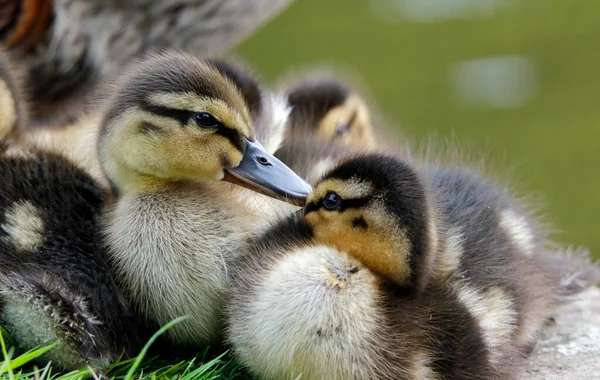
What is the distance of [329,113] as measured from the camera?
→ 382 cm

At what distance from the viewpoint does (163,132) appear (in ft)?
9.55

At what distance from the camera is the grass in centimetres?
263

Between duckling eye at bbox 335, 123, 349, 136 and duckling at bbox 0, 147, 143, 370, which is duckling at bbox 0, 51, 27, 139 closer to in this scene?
duckling at bbox 0, 147, 143, 370

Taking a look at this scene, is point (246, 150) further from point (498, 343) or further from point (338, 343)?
point (498, 343)

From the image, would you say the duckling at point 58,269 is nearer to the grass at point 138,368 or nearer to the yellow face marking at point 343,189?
the grass at point 138,368

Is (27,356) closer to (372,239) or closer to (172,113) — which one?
(172,113)

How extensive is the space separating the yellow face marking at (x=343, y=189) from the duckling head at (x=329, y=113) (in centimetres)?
96

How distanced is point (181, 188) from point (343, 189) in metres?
0.52

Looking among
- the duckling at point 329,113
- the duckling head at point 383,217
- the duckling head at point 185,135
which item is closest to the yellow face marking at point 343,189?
the duckling head at point 383,217

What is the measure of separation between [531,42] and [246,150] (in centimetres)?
813

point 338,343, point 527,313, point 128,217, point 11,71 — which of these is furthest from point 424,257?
point 11,71

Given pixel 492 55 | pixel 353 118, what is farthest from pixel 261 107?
pixel 492 55

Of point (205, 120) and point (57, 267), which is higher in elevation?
point (205, 120)

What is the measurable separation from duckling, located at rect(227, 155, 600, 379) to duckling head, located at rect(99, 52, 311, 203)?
19 cm
